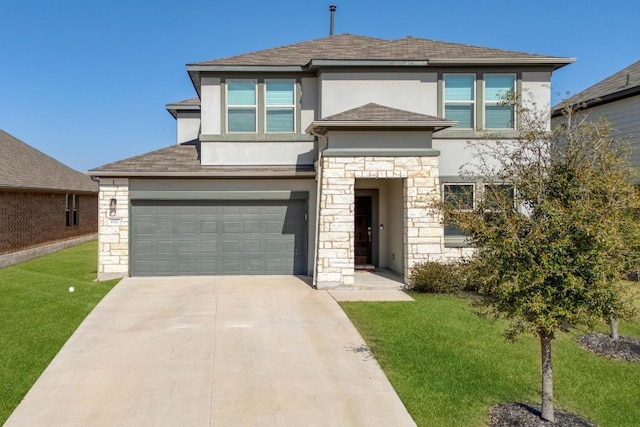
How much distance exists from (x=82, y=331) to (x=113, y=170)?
630 cm

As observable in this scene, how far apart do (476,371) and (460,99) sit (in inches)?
371

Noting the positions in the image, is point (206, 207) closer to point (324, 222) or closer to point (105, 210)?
point (105, 210)

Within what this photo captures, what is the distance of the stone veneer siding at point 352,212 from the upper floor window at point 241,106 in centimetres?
339

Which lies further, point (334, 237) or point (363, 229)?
point (363, 229)

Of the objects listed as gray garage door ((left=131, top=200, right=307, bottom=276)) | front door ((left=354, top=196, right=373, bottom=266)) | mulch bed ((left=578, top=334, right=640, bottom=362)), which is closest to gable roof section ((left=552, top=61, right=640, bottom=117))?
front door ((left=354, top=196, right=373, bottom=266))

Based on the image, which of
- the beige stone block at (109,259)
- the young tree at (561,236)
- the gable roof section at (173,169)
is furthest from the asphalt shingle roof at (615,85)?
the beige stone block at (109,259)

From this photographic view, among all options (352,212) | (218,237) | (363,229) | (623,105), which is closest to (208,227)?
(218,237)

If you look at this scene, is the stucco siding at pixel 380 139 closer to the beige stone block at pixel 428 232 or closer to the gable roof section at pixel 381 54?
the beige stone block at pixel 428 232

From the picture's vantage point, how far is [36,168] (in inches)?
867

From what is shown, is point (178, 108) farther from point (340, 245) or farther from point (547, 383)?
point (547, 383)

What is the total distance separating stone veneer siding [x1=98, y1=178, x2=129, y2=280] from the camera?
13539 mm

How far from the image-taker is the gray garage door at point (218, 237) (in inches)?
551

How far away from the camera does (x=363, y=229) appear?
1548 cm

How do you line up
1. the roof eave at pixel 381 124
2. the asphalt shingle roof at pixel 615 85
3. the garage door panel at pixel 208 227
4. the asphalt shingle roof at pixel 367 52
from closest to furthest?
the roof eave at pixel 381 124 < the asphalt shingle roof at pixel 367 52 < the garage door panel at pixel 208 227 < the asphalt shingle roof at pixel 615 85
